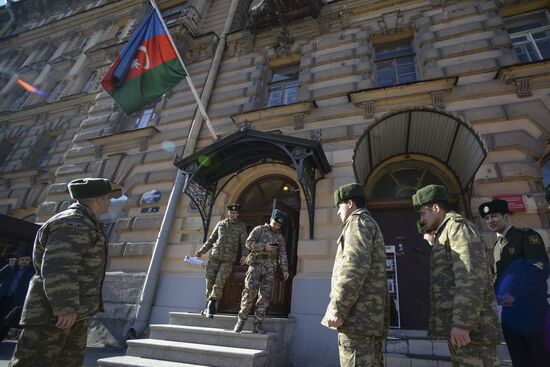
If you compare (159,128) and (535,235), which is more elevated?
(159,128)

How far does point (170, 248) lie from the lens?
7.18 meters

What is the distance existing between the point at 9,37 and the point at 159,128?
17912mm

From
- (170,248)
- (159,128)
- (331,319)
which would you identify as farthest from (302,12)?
(331,319)

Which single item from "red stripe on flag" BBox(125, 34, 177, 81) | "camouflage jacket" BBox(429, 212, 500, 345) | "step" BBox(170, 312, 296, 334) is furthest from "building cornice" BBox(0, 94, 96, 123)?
"camouflage jacket" BBox(429, 212, 500, 345)

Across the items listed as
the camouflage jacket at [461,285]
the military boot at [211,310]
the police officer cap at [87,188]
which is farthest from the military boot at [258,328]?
the police officer cap at [87,188]

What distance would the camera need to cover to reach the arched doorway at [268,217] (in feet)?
19.7

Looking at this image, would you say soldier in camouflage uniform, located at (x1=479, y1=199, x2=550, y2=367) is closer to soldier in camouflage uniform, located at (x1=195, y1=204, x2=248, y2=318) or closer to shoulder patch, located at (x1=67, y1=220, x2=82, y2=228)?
soldier in camouflage uniform, located at (x1=195, y1=204, x2=248, y2=318)

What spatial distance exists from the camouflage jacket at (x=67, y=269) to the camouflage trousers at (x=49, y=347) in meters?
0.11

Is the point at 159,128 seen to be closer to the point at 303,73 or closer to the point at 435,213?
the point at 303,73

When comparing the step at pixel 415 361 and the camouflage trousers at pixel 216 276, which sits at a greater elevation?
the camouflage trousers at pixel 216 276

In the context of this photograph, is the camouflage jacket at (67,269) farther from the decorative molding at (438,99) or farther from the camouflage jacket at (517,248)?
the decorative molding at (438,99)

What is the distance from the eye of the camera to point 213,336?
4555 millimetres

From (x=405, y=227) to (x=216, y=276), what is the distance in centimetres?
406

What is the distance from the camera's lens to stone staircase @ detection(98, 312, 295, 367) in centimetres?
400
